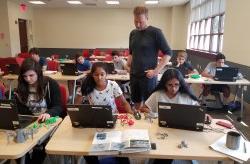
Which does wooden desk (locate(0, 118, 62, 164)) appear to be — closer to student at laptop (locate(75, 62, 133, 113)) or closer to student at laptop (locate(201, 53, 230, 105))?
student at laptop (locate(75, 62, 133, 113))

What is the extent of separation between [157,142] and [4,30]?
9.56 metres

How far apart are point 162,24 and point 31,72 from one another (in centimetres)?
1048

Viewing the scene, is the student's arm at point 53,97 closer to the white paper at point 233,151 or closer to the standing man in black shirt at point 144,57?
the standing man in black shirt at point 144,57

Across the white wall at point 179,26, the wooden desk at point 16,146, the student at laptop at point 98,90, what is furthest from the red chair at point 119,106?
the white wall at point 179,26

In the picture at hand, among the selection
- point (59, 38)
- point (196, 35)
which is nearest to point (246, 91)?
point (196, 35)

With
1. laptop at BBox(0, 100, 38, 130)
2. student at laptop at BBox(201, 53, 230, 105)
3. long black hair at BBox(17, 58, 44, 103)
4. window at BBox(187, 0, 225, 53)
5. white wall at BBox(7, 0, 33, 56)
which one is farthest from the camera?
white wall at BBox(7, 0, 33, 56)

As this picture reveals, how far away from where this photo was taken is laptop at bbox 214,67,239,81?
13.9 feet

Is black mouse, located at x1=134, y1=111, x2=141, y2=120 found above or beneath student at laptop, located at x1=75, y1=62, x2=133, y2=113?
beneath

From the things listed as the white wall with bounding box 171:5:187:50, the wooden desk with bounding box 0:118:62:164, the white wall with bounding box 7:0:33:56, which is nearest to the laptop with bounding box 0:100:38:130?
the wooden desk with bounding box 0:118:62:164

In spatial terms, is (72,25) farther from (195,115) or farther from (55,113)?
(195,115)

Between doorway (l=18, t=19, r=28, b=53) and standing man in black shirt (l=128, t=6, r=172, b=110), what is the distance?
30.6 ft

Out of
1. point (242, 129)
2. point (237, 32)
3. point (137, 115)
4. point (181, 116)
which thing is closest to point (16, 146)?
point (137, 115)

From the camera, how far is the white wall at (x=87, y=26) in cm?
1193

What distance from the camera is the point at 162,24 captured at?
39.1 ft
